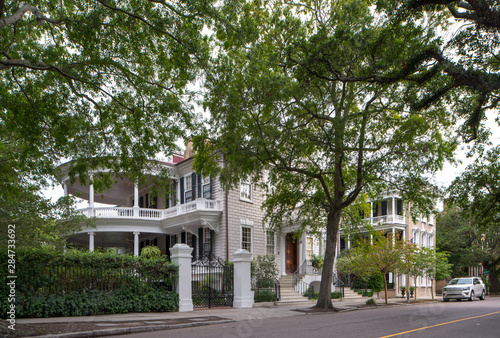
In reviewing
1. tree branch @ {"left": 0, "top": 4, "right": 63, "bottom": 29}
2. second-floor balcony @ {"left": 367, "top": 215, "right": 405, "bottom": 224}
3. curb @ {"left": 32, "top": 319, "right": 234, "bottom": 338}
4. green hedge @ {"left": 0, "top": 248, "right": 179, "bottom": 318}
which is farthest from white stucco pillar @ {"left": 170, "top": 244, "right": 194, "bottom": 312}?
second-floor balcony @ {"left": 367, "top": 215, "right": 405, "bottom": 224}

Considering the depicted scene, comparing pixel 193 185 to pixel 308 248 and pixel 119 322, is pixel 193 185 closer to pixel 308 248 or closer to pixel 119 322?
pixel 308 248

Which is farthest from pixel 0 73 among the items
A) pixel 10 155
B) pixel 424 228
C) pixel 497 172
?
pixel 424 228

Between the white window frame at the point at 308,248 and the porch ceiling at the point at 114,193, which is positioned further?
the porch ceiling at the point at 114,193

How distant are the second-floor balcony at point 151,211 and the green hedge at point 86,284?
8845mm

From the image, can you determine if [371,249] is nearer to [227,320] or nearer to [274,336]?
[227,320]

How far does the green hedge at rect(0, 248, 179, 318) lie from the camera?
1331cm

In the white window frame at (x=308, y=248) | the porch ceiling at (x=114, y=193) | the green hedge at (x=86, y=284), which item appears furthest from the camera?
the porch ceiling at (x=114, y=193)

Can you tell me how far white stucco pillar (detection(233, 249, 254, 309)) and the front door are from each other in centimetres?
1157

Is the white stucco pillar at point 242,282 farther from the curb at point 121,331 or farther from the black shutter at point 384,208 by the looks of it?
the black shutter at point 384,208

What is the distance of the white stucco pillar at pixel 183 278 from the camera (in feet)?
56.2

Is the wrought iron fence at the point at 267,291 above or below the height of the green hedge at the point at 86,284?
below

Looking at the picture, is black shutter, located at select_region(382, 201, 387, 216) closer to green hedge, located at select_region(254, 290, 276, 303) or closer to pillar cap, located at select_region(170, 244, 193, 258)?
green hedge, located at select_region(254, 290, 276, 303)

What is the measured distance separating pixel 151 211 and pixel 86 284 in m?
14.5

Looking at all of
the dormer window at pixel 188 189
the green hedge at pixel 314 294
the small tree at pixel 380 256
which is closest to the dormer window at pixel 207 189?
the dormer window at pixel 188 189
